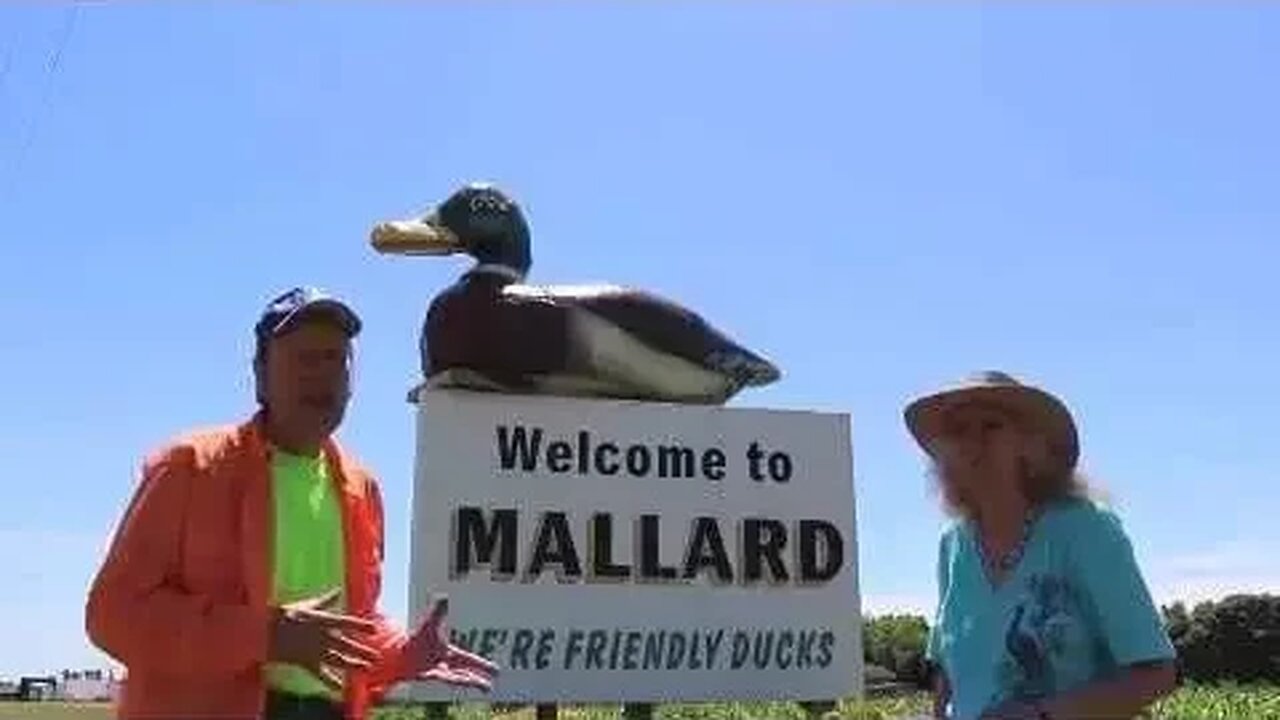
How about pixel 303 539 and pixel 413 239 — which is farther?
pixel 413 239

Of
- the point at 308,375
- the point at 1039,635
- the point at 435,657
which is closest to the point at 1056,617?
the point at 1039,635

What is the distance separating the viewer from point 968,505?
Answer: 9.77ft

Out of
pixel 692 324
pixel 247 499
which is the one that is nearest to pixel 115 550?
pixel 247 499

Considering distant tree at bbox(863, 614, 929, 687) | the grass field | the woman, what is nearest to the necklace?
the woman

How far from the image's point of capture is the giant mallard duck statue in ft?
24.2

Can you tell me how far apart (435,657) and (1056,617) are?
1019 millimetres

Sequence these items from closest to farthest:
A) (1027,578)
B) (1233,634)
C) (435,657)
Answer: (1027,578) → (435,657) → (1233,634)

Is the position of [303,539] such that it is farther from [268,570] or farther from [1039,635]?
[1039,635]

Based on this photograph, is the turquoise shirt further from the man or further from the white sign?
the white sign

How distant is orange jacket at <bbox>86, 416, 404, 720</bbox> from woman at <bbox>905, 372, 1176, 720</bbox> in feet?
3.20

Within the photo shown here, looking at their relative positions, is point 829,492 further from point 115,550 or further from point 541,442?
point 115,550

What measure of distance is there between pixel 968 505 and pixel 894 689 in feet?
44.4

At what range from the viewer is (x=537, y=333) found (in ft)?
24.4

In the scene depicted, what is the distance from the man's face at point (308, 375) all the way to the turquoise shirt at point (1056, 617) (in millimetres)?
1087
